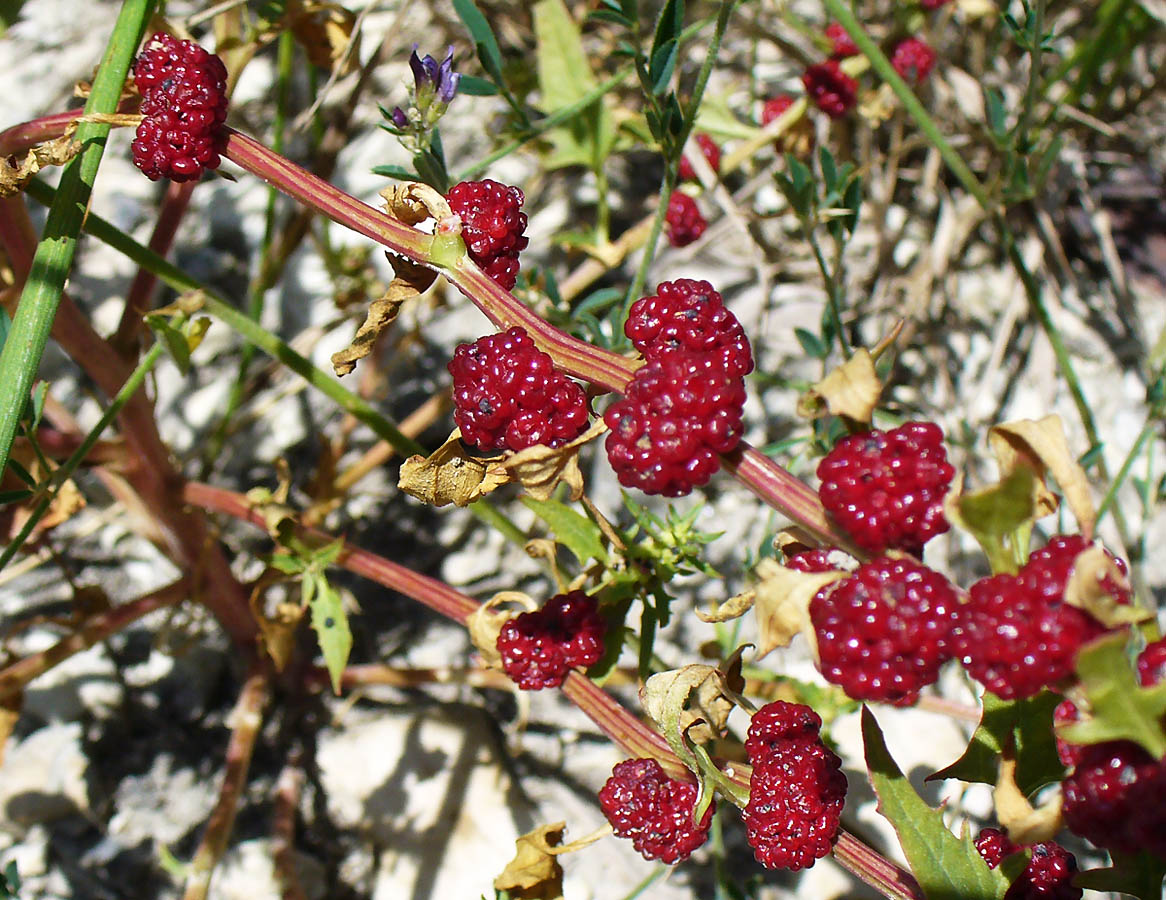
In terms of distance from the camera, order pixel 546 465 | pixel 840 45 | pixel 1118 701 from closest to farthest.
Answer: pixel 1118 701, pixel 546 465, pixel 840 45

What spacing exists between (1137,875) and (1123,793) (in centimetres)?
15

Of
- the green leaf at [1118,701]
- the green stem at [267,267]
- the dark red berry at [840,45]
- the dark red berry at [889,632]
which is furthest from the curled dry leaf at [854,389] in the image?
the dark red berry at [840,45]

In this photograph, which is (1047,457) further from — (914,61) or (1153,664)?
(914,61)

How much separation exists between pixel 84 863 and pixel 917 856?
1.65 metres

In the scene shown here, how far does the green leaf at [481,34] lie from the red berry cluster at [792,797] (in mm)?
1064

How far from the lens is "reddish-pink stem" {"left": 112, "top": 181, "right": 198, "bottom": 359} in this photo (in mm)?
1780

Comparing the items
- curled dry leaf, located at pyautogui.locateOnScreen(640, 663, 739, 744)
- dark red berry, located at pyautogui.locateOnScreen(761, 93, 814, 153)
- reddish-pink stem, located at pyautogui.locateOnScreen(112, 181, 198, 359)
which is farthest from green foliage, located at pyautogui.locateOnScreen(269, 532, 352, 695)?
dark red berry, located at pyautogui.locateOnScreen(761, 93, 814, 153)

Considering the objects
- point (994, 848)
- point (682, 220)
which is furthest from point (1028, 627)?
point (682, 220)

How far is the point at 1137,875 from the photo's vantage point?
928 millimetres

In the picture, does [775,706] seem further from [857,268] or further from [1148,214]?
[1148,214]

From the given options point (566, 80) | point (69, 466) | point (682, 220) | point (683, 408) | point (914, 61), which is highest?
point (566, 80)

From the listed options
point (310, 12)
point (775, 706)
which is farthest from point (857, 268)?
point (775, 706)

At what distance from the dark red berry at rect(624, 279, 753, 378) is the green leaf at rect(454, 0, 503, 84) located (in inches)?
30.8

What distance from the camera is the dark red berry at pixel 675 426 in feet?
2.99
